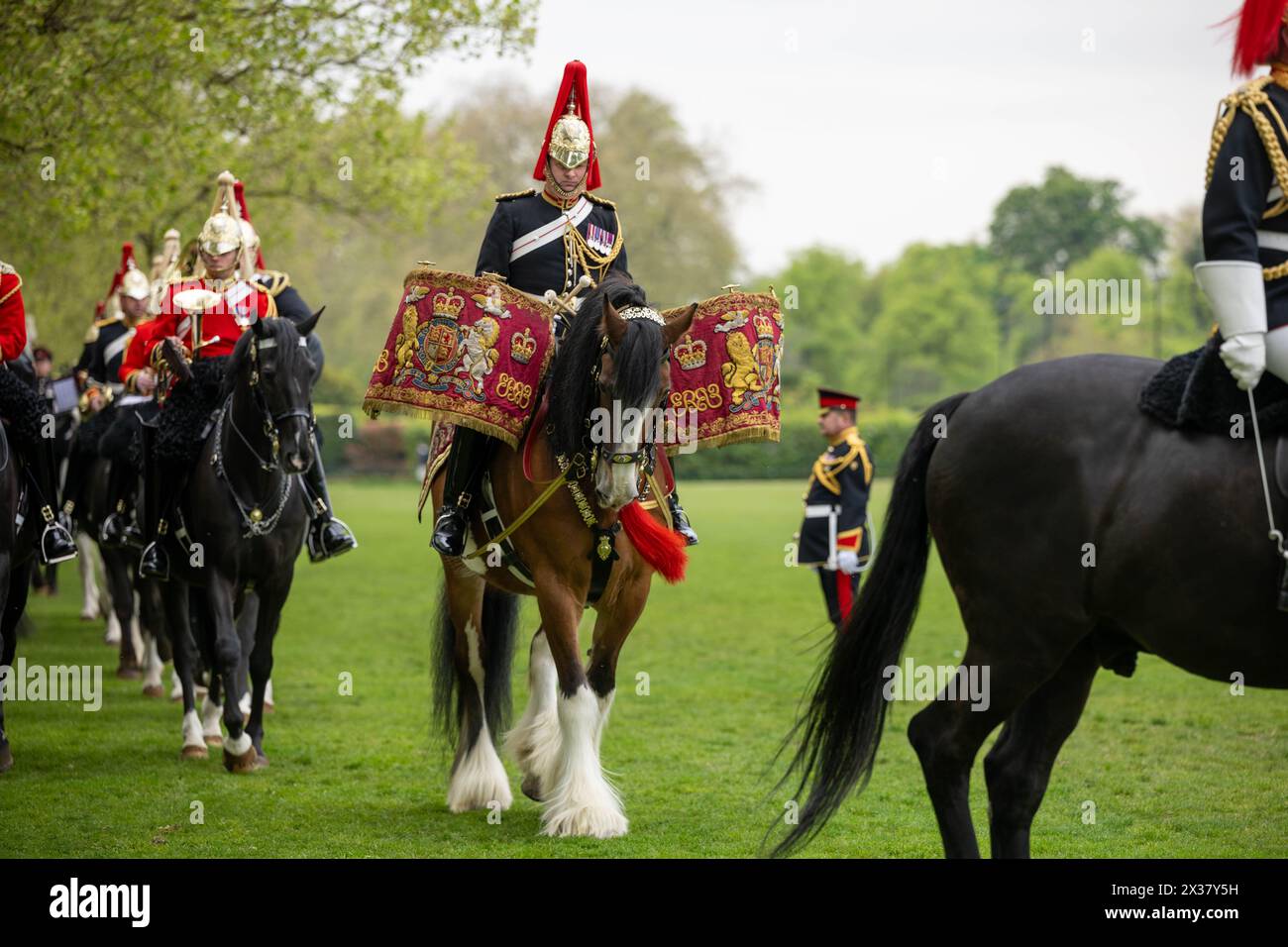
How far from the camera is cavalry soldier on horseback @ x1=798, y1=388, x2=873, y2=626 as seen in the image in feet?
46.1

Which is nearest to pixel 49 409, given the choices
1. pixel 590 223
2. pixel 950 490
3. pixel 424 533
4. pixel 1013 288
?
pixel 590 223

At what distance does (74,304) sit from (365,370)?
45791 millimetres

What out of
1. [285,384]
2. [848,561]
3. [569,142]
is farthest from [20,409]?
[848,561]

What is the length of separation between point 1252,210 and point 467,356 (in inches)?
152

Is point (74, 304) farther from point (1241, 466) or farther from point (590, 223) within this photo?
point (1241, 466)

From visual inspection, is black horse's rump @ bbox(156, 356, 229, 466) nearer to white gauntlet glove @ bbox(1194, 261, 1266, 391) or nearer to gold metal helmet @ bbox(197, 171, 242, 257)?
gold metal helmet @ bbox(197, 171, 242, 257)

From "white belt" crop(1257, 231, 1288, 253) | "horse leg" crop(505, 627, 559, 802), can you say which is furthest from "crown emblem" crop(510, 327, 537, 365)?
"white belt" crop(1257, 231, 1288, 253)

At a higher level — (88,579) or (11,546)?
(11,546)

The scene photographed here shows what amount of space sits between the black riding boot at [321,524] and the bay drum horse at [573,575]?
A: 63.6 inches

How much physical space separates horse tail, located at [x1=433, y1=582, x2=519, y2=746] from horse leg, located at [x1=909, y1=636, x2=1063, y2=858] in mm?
3533

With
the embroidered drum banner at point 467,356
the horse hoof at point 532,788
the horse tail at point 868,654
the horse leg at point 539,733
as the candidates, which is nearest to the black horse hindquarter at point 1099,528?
the horse tail at point 868,654

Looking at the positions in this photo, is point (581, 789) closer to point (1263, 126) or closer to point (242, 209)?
point (1263, 126)

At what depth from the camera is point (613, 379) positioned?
720 cm

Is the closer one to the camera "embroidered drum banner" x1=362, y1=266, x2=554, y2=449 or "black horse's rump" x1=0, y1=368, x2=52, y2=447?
"embroidered drum banner" x1=362, y1=266, x2=554, y2=449
